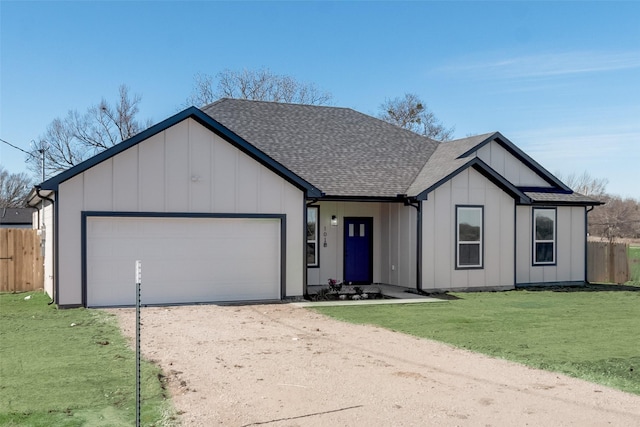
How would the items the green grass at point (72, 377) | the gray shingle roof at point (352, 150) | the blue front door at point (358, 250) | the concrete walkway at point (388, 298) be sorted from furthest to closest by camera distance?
the blue front door at point (358, 250)
the gray shingle roof at point (352, 150)
the concrete walkway at point (388, 298)
the green grass at point (72, 377)

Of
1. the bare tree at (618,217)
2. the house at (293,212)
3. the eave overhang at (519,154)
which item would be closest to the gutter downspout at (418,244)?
the house at (293,212)

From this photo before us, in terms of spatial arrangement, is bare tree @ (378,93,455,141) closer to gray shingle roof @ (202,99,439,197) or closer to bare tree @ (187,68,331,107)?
bare tree @ (187,68,331,107)

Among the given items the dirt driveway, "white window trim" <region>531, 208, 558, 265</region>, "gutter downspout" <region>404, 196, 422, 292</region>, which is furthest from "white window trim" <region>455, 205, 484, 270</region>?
the dirt driveway

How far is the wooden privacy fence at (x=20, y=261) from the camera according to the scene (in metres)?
18.2

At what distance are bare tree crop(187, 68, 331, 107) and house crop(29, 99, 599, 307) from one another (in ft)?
66.3

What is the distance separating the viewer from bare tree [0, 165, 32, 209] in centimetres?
6175

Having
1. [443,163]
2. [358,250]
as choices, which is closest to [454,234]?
[443,163]

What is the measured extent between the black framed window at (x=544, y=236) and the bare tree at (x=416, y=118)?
26849 mm

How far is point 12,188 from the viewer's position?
62.4m

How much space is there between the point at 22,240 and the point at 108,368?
37.2ft

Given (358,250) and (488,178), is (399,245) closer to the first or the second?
(358,250)

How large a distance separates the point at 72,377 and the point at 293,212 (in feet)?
29.6

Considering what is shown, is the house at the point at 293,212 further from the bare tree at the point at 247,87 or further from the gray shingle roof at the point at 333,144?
the bare tree at the point at 247,87

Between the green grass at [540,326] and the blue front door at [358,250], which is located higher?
the blue front door at [358,250]
